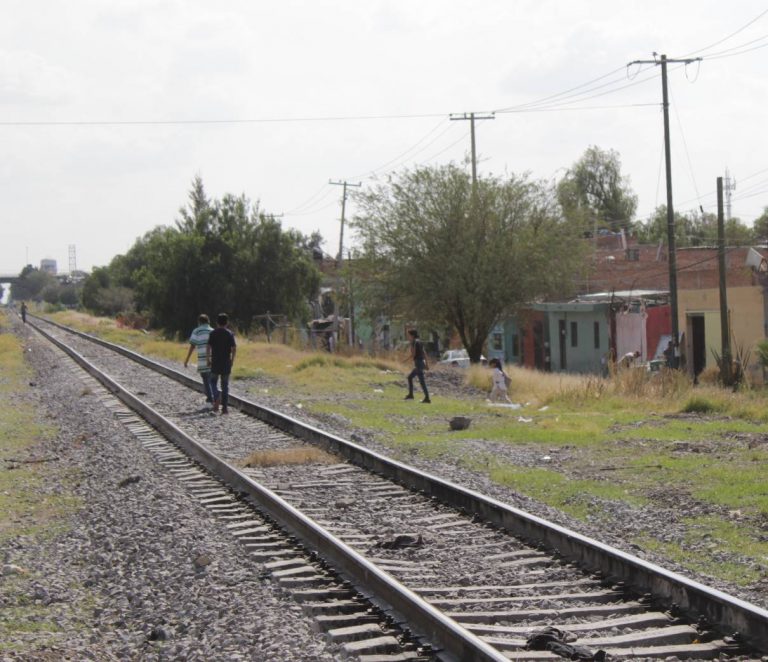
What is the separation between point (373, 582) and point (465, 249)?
3547cm

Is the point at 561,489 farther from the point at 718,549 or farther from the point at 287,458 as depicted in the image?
the point at 287,458

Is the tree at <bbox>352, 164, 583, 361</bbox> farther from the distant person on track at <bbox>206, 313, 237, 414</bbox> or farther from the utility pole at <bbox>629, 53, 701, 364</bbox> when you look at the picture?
the distant person on track at <bbox>206, 313, 237, 414</bbox>

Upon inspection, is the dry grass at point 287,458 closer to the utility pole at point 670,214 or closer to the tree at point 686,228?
the utility pole at point 670,214

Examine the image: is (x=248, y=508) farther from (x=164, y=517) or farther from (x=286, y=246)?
(x=286, y=246)

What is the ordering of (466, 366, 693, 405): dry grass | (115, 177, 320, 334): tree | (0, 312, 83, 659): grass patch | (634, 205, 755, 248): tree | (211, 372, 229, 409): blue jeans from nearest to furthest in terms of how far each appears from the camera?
(0, 312, 83, 659): grass patch → (211, 372, 229, 409): blue jeans → (466, 366, 693, 405): dry grass → (115, 177, 320, 334): tree → (634, 205, 755, 248): tree

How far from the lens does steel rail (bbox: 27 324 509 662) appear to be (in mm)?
5984

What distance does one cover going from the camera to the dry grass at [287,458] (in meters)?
13.8

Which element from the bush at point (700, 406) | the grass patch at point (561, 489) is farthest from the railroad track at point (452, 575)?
the bush at point (700, 406)

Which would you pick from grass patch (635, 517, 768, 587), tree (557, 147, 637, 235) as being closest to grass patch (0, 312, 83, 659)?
grass patch (635, 517, 768, 587)

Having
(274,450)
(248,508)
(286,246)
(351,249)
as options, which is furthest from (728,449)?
(286,246)

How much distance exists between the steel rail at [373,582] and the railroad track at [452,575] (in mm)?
13

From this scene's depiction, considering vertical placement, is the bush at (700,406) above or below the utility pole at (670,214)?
below

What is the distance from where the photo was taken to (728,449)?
15109 millimetres

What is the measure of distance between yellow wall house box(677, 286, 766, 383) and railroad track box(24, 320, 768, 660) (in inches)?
1216
